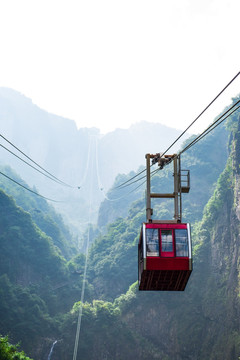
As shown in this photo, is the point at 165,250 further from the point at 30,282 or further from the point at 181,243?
the point at 30,282

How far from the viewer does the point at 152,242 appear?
1534 centimetres

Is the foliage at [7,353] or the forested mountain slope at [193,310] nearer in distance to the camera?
the foliage at [7,353]

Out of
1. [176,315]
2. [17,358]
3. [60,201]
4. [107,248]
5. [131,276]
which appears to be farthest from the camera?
[60,201]

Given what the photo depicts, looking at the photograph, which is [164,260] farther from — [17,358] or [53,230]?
[53,230]

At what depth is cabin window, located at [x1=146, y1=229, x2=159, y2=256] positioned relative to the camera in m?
15.2

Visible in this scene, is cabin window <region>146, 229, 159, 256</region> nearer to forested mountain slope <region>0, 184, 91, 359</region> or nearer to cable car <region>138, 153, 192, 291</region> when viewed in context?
cable car <region>138, 153, 192, 291</region>

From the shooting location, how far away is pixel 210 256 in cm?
5322

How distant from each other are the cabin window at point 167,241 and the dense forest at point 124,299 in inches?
1094

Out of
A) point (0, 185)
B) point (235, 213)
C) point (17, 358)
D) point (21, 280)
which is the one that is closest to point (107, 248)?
point (21, 280)

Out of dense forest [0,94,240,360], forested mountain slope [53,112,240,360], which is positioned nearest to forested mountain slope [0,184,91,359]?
dense forest [0,94,240,360]

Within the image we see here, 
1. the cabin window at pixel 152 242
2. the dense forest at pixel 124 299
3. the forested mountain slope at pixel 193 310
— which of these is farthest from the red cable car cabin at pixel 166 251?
the forested mountain slope at pixel 193 310

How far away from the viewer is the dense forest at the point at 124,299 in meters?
47.1

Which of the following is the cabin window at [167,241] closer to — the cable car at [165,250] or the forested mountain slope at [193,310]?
the cable car at [165,250]

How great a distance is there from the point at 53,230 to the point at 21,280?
23.7m
